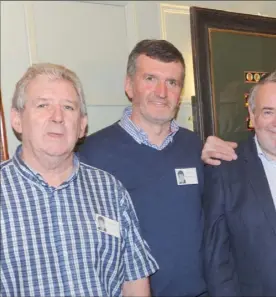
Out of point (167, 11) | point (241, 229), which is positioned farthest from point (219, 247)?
point (167, 11)

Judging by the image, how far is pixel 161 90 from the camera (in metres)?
1.58

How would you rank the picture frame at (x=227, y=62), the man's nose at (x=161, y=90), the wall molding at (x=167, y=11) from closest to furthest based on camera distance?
the picture frame at (x=227, y=62) < the man's nose at (x=161, y=90) < the wall molding at (x=167, y=11)

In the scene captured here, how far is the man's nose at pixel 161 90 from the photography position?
5.16 feet

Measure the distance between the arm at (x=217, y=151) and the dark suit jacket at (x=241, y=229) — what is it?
22mm

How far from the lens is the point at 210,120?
1.59 m

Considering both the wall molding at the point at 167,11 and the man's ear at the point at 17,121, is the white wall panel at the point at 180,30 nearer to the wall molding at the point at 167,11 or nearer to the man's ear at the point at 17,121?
the wall molding at the point at 167,11

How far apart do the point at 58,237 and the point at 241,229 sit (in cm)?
52

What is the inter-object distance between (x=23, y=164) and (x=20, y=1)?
674 millimetres

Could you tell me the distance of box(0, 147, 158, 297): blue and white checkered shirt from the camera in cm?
119

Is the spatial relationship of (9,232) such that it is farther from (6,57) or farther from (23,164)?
(6,57)

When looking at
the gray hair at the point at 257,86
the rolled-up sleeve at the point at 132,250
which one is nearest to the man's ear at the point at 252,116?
the gray hair at the point at 257,86

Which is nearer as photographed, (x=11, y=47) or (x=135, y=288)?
(x=135, y=288)

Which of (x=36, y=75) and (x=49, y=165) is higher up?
(x=36, y=75)

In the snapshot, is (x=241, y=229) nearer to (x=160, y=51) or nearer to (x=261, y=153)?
(x=261, y=153)
